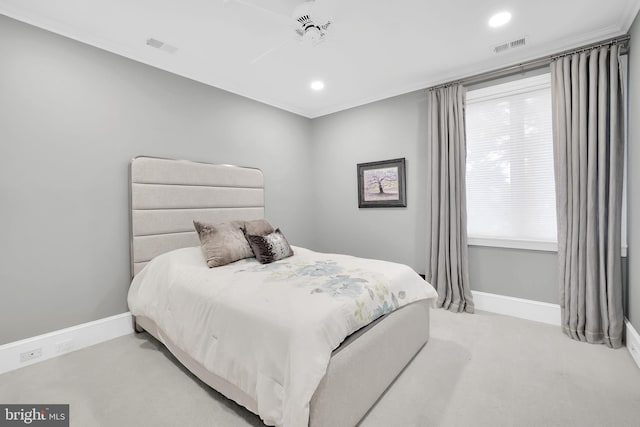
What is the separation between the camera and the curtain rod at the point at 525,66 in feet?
8.14

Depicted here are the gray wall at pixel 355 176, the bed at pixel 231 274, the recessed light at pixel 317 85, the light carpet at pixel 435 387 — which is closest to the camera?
the bed at pixel 231 274

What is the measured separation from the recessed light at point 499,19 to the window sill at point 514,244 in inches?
79.7

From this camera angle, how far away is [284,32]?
254cm

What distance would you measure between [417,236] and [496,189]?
102 centimetres

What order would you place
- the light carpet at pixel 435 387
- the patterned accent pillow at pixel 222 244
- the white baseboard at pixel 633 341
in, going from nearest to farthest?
the light carpet at pixel 435 387, the white baseboard at pixel 633 341, the patterned accent pillow at pixel 222 244

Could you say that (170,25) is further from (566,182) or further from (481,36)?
(566,182)

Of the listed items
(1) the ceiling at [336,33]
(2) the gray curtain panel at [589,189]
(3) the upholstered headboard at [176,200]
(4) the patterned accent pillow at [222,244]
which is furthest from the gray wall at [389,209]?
(4) the patterned accent pillow at [222,244]

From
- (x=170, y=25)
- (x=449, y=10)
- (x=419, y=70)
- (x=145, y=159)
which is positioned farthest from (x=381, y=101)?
(x=145, y=159)

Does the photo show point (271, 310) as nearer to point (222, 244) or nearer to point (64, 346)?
point (222, 244)

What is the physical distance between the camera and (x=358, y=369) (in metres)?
1.61

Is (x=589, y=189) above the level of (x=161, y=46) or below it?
below

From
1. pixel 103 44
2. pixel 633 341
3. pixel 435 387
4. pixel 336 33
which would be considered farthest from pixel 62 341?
pixel 633 341

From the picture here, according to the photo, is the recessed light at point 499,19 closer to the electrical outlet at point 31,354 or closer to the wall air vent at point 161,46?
the wall air vent at point 161,46

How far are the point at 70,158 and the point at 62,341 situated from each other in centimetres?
151
